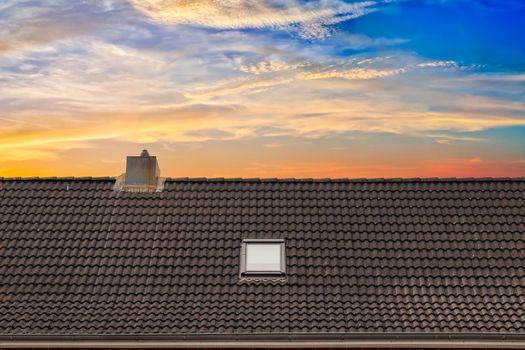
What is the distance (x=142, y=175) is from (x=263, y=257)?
3.81 m

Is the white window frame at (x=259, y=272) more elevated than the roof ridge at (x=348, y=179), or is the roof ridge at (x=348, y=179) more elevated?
the roof ridge at (x=348, y=179)

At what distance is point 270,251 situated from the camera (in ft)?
52.6

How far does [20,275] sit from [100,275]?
1.49 metres

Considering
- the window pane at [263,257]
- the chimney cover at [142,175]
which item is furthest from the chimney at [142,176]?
the window pane at [263,257]

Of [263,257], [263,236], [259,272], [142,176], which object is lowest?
[259,272]

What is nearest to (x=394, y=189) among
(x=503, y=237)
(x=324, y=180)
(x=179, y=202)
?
(x=324, y=180)

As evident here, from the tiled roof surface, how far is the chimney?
0.99ft

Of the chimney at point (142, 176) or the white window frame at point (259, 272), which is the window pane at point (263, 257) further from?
the chimney at point (142, 176)

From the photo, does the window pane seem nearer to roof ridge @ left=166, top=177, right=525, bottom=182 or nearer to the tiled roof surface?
the tiled roof surface

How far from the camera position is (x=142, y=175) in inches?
715

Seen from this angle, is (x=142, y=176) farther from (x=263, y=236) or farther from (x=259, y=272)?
(x=259, y=272)

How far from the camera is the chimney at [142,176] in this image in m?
18.0

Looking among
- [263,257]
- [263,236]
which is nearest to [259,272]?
[263,257]

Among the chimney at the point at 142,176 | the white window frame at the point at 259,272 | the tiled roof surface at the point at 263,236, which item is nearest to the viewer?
the tiled roof surface at the point at 263,236
